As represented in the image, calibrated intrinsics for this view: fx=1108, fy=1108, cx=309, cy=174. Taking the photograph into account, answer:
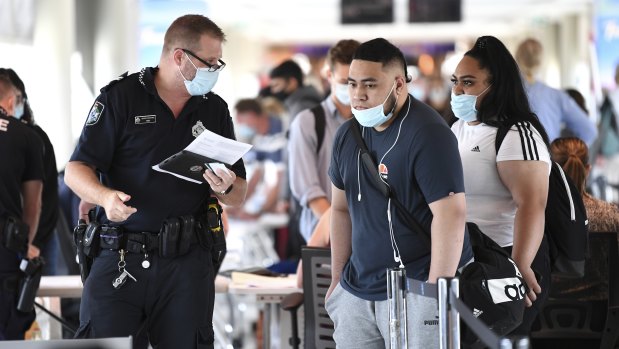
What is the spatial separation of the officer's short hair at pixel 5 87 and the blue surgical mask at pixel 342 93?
5.24 ft

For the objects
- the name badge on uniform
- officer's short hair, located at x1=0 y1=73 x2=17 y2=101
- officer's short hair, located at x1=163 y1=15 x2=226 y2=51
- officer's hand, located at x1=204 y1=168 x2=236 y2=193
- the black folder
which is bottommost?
officer's hand, located at x1=204 y1=168 x2=236 y2=193

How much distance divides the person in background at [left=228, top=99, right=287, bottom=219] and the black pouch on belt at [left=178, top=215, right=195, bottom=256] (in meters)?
6.45

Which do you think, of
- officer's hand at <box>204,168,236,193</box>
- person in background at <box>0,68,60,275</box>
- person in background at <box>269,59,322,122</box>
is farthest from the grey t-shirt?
person in background at <box>269,59,322,122</box>

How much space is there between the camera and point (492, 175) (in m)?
4.02

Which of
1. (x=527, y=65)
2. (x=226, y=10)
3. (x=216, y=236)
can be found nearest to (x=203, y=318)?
(x=216, y=236)

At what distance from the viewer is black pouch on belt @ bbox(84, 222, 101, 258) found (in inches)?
155

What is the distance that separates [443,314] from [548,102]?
4.09 m

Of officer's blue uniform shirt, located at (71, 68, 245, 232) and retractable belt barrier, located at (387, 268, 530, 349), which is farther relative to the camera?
officer's blue uniform shirt, located at (71, 68, 245, 232)

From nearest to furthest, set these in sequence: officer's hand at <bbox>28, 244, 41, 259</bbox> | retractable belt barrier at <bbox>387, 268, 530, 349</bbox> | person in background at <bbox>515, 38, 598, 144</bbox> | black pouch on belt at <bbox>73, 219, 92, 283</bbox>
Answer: retractable belt barrier at <bbox>387, 268, 530, 349</bbox> → black pouch on belt at <bbox>73, 219, 92, 283</bbox> → officer's hand at <bbox>28, 244, 41, 259</bbox> → person in background at <bbox>515, 38, 598, 144</bbox>

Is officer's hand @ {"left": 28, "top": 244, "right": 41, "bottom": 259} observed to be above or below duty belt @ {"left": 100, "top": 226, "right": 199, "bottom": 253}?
below

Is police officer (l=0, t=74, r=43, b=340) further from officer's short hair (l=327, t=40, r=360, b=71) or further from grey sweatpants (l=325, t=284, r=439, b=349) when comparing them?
grey sweatpants (l=325, t=284, r=439, b=349)

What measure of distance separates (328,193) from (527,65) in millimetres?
1971

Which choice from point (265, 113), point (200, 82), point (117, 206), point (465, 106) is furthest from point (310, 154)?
point (265, 113)

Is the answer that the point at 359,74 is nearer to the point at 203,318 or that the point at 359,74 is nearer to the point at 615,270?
the point at 203,318
